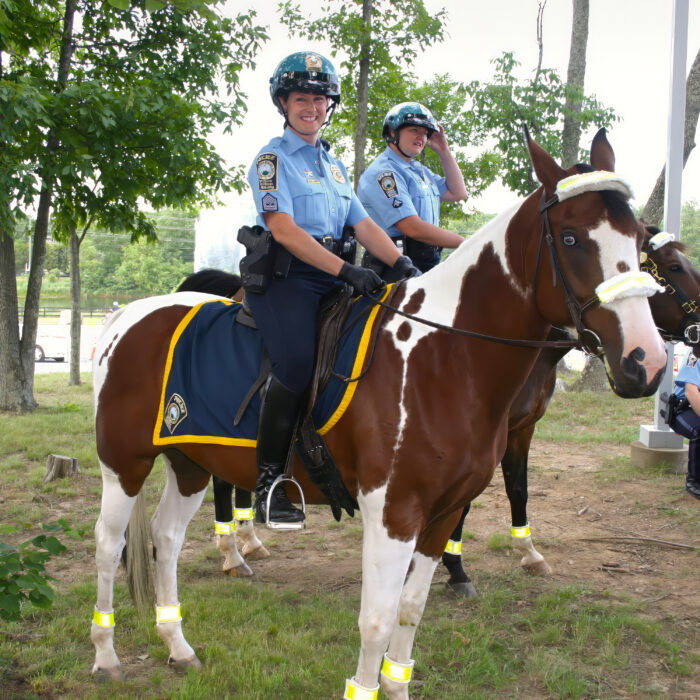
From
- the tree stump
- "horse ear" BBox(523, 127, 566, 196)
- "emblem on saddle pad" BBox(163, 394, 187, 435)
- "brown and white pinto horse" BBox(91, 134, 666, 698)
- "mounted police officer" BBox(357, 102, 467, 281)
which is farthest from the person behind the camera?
the tree stump

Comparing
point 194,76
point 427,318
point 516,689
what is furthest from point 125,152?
point 516,689

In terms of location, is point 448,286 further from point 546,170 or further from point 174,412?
point 174,412

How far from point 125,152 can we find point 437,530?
833 centimetres

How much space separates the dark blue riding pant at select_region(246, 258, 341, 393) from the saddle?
1.9 inches

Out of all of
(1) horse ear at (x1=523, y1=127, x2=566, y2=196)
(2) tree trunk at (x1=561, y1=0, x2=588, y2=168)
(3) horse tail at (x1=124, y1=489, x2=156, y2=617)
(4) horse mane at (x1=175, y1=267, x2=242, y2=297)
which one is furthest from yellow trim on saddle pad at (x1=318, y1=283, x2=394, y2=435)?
(2) tree trunk at (x1=561, y1=0, x2=588, y2=168)

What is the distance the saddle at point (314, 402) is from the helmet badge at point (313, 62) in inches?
41.3

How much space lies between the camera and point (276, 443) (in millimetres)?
2963

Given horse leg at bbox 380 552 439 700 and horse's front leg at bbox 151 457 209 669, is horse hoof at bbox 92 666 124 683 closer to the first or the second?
horse's front leg at bbox 151 457 209 669

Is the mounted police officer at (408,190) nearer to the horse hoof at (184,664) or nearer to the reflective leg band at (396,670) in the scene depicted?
the reflective leg band at (396,670)

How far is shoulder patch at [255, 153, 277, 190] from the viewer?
9.89ft

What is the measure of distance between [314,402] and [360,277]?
1.97 feet

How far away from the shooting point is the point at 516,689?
136 inches

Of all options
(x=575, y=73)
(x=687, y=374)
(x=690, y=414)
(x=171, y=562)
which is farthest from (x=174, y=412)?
(x=575, y=73)

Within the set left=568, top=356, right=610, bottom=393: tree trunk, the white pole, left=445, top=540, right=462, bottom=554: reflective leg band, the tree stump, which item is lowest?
the tree stump
